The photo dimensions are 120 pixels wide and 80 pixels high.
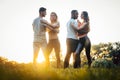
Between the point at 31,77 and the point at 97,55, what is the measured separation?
8619cm

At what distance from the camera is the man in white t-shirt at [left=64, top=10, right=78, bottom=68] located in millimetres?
11508

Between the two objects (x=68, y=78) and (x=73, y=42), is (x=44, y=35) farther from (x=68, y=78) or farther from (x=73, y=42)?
(x=68, y=78)

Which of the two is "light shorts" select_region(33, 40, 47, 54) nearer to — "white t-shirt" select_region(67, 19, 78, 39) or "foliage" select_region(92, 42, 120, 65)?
"white t-shirt" select_region(67, 19, 78, 39)

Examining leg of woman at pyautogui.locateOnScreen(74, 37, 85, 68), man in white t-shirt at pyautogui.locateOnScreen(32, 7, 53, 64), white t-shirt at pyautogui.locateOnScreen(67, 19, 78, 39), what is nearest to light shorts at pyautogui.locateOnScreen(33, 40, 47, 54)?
man in white t-shirt at pyautogui.locateOnScreen(32, 7, 53, 64)

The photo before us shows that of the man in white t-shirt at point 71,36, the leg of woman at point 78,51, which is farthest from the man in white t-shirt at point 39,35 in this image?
the leg of woman at point 78,51

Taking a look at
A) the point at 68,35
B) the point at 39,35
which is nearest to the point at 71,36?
the point at 68,35

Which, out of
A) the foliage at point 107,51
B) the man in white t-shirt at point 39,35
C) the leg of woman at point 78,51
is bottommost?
the foliage at point 107,51

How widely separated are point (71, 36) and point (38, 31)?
4.58 ft

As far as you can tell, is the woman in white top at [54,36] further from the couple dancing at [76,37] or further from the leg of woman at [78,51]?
the leg of woman at [78,51]

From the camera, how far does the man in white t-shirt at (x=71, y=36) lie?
37.8ft

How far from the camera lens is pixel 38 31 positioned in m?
10.9

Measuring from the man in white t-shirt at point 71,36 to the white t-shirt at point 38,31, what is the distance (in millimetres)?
1111

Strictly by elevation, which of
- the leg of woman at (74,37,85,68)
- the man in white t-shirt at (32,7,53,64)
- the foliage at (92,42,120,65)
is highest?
the man in white t-shirt at (32,7,53,64)

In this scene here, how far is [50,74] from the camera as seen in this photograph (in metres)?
5.37
